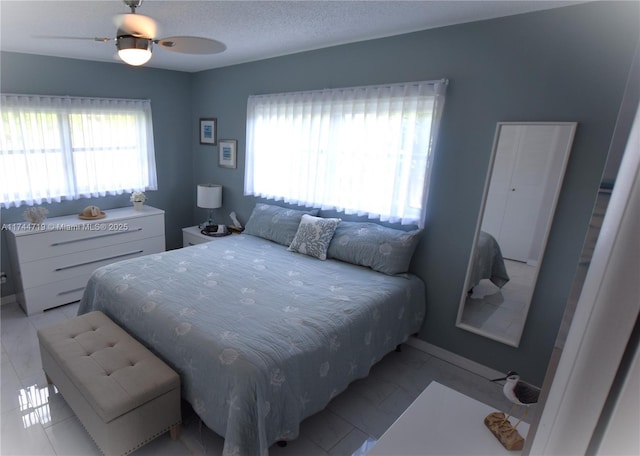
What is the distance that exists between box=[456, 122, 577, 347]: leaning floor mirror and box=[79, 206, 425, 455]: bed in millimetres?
464

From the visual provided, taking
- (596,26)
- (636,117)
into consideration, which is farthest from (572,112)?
(636,117)

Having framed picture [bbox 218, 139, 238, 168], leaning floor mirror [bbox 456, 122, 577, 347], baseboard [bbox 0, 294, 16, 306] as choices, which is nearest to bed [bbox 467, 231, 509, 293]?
leaning floor mirror [bbox 456, 122, 577, 347]

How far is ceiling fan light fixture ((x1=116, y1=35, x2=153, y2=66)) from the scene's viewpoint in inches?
65.7

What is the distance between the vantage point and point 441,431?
45.8 inches


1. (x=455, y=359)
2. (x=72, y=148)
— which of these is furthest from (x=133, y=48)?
(x=455, y=359)

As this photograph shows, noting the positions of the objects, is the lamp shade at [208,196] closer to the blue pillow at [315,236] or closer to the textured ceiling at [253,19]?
the blue pillow at [315,236]

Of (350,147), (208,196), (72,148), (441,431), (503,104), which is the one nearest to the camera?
(441,431)

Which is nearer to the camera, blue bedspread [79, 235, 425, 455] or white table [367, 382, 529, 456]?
white table [367, 382, 529, 456]

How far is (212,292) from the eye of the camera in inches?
86.4

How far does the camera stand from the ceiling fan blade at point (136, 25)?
1553 mm

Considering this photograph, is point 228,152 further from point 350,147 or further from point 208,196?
point 350,147

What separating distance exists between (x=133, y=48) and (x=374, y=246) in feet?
6.51

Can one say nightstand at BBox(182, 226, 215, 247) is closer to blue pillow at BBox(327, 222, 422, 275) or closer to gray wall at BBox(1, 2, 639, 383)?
gray wall at BBox(1, 2, 639, 383)

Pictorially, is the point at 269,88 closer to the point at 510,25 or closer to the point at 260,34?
the point at 260,34
